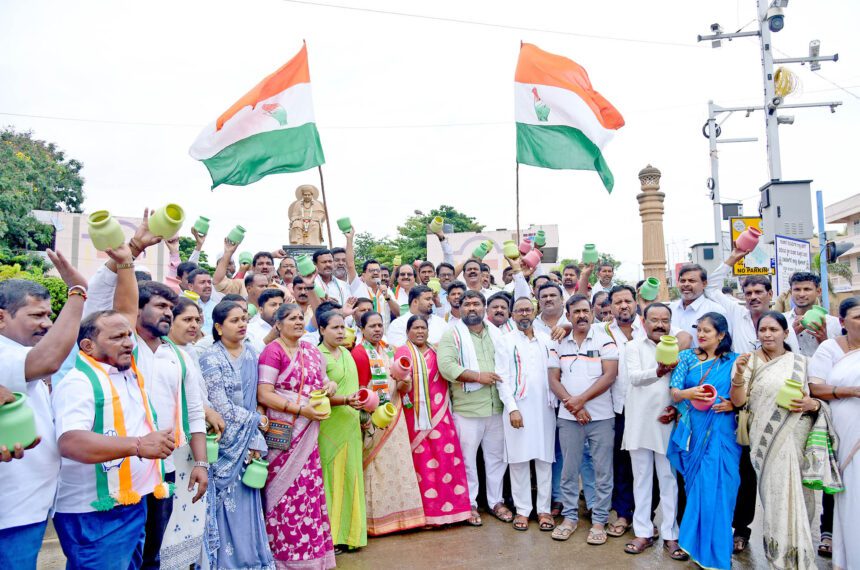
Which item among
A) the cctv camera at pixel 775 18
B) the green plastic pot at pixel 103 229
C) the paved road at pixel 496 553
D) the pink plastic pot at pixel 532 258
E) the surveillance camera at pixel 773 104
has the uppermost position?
the cctv camera at pixel 775 18

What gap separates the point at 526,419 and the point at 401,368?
1.24m

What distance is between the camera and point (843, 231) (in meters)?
45.9

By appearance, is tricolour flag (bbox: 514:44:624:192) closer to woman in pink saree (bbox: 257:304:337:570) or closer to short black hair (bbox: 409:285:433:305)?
short black hair (bbox: 409:285:433:305)

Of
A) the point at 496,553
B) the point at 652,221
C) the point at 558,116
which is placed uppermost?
the point at 558,116

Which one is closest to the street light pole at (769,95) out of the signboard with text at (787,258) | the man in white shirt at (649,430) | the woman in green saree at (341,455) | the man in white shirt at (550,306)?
the signboard with text at (787,258)

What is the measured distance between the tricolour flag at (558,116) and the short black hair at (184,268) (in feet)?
13.2

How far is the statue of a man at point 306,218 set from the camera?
51.0ft

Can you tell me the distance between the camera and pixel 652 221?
30.3 ft

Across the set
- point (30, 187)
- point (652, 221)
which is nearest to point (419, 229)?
point (30, 187)

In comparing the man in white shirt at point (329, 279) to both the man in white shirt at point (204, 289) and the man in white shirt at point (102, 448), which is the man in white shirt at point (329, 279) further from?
the man in white shirt at point (102, 448)

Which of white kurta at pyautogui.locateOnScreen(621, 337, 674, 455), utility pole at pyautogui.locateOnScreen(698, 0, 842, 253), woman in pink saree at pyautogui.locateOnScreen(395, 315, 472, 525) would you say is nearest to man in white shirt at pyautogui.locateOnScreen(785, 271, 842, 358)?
white kurta at pyautogui.locateOnScreen(621, 337, 674, 455)

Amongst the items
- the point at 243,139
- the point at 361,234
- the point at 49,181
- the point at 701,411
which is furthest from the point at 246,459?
the point at 361,234

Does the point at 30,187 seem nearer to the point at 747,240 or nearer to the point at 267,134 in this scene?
the point at 267,134

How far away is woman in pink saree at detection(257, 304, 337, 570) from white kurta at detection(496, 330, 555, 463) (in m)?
1.73
